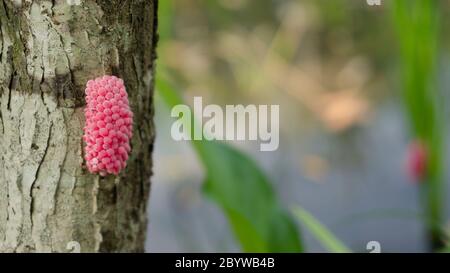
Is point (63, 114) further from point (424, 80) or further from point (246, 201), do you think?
point (424, 80)

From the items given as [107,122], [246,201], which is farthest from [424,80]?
[107,122]

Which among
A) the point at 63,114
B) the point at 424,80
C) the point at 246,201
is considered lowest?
the point at 246,201

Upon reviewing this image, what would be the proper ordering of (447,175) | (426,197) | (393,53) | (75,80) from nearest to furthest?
(75,80) → (426,197) → (447,175) → (393,53)

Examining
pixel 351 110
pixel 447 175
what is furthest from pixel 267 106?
pixel 447 175

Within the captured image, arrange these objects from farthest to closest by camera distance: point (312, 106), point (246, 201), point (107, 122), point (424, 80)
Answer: point (312, 106) < point (424, 80) < point (246, 201) < point (107, 122)
